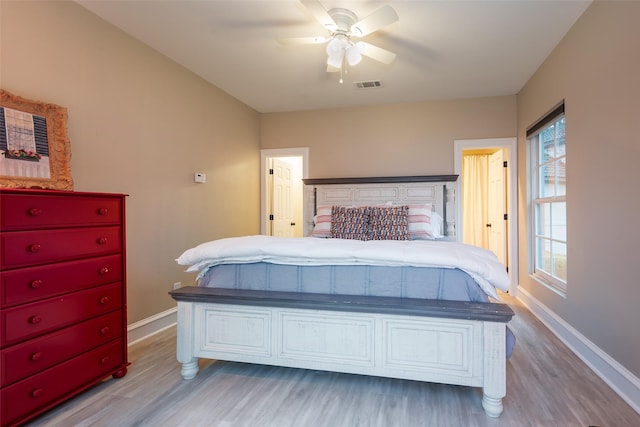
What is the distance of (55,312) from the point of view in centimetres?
174

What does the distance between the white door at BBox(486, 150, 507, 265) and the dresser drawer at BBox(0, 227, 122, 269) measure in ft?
13.9

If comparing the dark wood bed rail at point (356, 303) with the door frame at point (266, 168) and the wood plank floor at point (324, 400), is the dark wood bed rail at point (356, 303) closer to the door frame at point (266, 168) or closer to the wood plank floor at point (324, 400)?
the wood plank floor at point (324, 400)

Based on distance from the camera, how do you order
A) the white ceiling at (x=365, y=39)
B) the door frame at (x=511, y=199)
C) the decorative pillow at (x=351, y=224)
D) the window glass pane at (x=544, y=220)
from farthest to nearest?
the door frame at (x=511, y=199), the decorative pillow at (x=351, y=224), the window glass pane at (x=544, y=220), the white ceiling at (x=365, y=39)

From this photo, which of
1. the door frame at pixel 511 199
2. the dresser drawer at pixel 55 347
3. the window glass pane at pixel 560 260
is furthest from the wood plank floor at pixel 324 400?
the door frame at pixel 511 199

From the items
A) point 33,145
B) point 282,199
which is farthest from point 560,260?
point 33,145

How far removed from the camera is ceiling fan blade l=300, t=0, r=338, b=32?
6.70 ft

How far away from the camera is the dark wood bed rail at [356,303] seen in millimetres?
1716

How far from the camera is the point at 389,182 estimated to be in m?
4.38

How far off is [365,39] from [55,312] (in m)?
2.86

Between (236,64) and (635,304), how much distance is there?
3.55 metres

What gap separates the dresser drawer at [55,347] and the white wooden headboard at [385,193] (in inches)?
113

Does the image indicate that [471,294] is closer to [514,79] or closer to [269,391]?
[269,391]

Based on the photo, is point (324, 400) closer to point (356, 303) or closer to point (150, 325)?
point (356, 303)

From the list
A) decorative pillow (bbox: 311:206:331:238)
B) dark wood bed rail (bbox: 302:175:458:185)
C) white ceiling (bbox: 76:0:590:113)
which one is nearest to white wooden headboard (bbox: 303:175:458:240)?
dark wood bed rail (bbox: 302:175:458:185)
